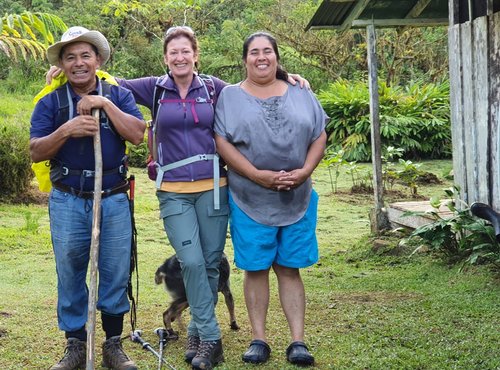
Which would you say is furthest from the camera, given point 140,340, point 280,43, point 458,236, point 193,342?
point 280,43

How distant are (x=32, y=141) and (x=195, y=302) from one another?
1360 millimetres

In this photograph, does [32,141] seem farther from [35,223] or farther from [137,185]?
[137,185]

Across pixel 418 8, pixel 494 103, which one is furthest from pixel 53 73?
pixel 418 8

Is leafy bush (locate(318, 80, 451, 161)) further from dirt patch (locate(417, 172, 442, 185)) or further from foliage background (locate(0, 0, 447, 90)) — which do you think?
dirt patch (locate(417, 172, 442, 185))

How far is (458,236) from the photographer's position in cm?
771

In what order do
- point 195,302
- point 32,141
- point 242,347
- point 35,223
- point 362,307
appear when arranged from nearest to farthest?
point 32,141 < point 195,302 < point 242,347 < point 362,307 < point 35,223

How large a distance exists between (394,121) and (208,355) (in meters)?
13.0

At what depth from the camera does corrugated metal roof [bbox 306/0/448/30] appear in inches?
344

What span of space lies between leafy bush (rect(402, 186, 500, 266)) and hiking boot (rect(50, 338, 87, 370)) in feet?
11.4

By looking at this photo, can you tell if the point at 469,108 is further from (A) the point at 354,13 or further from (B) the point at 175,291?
(B) the point at 175,291

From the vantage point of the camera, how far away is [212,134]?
4977mm

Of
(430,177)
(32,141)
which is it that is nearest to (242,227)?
(32,141)

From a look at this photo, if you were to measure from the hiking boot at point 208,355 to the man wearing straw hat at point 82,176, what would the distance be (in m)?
0.39

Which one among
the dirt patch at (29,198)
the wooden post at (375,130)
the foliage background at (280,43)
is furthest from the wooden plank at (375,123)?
the foliage background at (280,43)
